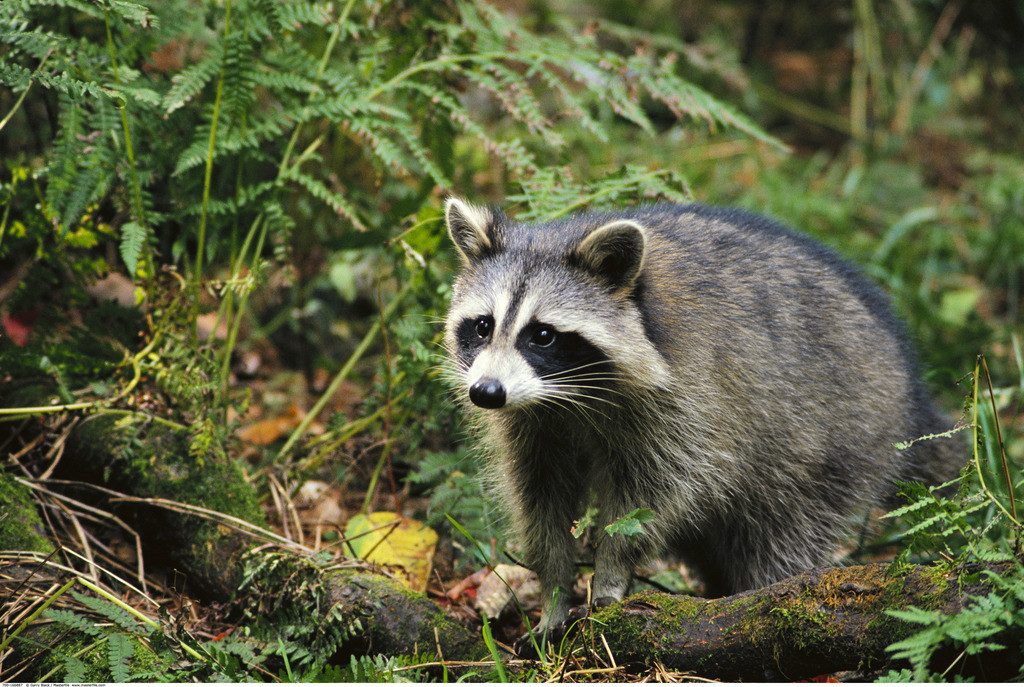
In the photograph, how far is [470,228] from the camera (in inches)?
183

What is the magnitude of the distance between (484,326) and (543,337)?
1.17ft

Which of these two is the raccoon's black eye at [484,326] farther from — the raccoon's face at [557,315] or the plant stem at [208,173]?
the plant stem at [208,173]

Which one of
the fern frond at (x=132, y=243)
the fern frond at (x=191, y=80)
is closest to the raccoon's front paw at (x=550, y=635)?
the fern frond at (x=132, y=243)

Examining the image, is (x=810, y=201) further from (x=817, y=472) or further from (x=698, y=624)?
(x=698, y=624)

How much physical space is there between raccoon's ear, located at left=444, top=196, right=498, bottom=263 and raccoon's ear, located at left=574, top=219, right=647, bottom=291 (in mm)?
579

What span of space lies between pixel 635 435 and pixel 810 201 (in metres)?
5.91

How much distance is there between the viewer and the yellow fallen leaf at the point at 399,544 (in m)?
4.77

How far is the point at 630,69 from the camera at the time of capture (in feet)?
18.4

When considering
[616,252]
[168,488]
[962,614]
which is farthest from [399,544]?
[962,614]

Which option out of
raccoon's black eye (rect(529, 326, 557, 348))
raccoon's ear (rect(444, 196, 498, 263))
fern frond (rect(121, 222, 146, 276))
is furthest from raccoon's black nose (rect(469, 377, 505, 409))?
fern frond (rect(121, 222, 146, 276))

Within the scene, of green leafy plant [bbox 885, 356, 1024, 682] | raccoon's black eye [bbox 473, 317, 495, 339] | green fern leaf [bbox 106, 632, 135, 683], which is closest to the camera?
green leafy plant [bbox 885, 356, 1024, 682]

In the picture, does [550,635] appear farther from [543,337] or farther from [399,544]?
[543,337]

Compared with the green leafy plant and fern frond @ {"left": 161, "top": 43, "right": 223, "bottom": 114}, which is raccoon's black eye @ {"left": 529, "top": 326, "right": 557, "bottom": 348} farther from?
fern frond @ {"left": 161, "top": 43, "right": 223, "bottom": 114}

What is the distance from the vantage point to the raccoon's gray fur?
4227mm
